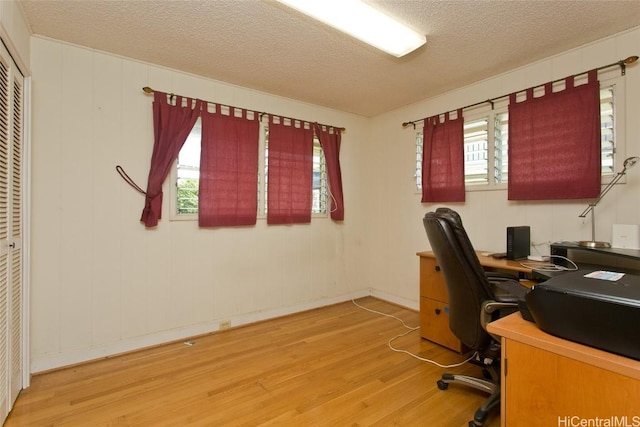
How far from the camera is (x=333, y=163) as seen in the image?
366 centimetres

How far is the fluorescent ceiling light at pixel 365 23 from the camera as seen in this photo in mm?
1762

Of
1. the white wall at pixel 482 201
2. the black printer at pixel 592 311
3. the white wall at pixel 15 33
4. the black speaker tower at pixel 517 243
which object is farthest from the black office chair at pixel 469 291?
the white wall at pixel 15 33

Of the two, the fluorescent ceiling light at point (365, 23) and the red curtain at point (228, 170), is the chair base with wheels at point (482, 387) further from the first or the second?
the fluorescent ceiling light at point (365, 23)

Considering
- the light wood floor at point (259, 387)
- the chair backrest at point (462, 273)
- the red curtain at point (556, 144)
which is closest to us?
the chair backrest at point (462, 273)

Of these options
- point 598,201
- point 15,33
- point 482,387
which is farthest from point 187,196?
point 598,201

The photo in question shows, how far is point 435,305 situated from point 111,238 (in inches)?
109

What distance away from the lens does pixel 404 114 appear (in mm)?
3619

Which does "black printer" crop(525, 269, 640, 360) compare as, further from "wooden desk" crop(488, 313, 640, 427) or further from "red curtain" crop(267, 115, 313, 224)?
"red curtain" crop(267, 115, 313, 224)

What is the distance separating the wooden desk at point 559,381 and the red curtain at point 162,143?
8.39 ft

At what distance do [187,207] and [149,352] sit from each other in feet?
4.12

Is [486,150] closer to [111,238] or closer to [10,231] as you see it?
[111,238]

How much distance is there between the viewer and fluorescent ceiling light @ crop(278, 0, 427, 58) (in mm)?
1762

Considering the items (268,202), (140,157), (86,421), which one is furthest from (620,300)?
(140,157)

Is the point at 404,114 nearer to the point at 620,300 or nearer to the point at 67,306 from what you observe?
the point at 620,300
